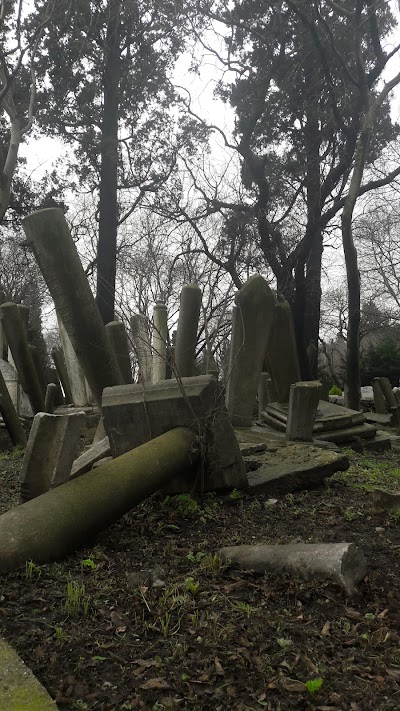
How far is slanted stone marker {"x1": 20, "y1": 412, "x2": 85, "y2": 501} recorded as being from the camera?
3.55 meters

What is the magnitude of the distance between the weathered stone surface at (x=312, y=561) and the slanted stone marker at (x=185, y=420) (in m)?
1.38

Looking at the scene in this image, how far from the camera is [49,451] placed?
3.68 meters

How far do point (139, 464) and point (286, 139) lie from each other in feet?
49.1

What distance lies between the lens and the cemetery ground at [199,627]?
211 centimetres

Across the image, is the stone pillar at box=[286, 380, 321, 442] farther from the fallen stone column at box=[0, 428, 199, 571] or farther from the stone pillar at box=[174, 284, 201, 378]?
the fallen stone column at box=[0, 428, 199, 571]

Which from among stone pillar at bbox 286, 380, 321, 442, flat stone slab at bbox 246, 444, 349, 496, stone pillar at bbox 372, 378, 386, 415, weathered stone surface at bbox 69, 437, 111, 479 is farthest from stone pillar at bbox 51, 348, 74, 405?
stone pillar at bbox 372, 378, 386, 415

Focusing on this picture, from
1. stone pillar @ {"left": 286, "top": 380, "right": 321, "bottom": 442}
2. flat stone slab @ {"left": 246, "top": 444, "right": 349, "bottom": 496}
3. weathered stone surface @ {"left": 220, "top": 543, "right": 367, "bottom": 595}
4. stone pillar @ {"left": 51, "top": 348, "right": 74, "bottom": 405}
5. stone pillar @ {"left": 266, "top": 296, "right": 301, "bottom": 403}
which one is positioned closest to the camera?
weathered stone surface @ {"left": 220, "top": 543, "right": 367, "bottom": 595}

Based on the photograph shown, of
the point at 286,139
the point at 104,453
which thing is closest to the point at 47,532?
the point at 104,453

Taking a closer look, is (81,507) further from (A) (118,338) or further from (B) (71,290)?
(A) (118,338)

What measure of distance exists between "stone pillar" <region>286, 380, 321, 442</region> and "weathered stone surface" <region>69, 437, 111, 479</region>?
7.92 ft

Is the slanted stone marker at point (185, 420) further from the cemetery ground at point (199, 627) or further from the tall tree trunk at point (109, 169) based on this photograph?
the tall tree trunk at point (109, 169)

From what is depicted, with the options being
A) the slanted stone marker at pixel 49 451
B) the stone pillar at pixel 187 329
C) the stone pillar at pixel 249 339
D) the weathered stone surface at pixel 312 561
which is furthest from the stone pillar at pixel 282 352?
the weathered stone surface at pixel 312 561

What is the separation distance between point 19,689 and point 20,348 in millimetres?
6687

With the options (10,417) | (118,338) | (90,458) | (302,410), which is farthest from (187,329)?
(90,458)
